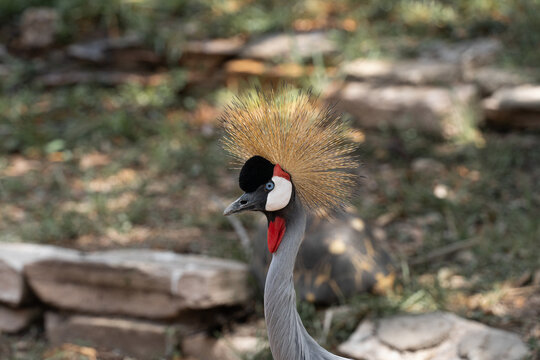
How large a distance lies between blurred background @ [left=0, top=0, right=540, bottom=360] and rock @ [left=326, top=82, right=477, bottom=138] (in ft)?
0.06

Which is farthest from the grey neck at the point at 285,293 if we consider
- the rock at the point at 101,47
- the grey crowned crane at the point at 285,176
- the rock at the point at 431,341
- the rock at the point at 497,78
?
the rock at the point at 101,47

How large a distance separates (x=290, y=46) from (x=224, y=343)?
3.90 m

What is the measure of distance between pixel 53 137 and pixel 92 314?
3071mm

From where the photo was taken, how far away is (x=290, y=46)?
6.58 m

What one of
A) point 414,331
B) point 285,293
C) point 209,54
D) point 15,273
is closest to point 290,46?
point 209,54

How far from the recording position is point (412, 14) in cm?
671

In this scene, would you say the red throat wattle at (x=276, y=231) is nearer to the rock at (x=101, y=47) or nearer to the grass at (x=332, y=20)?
the grass at (x=332, y=20)

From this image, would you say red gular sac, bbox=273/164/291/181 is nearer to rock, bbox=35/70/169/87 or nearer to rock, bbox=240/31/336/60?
rock, bbox=240/31/336/60

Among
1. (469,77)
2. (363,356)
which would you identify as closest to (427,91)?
(469,77)

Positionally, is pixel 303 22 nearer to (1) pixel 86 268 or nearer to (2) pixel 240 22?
(2) pixel 240 22

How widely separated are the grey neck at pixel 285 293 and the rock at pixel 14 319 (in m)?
2.47

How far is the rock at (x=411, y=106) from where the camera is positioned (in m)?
5.51

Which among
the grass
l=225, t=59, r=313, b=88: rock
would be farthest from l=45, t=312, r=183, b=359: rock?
the grass

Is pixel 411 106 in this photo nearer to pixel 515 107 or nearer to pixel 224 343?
pixel 515 107
